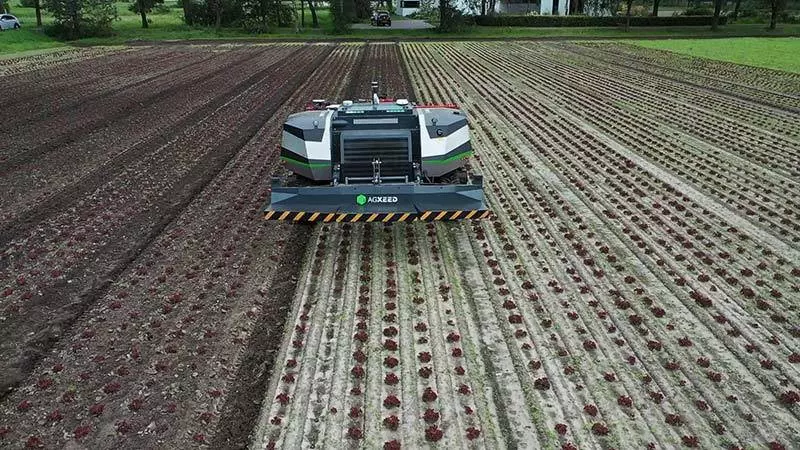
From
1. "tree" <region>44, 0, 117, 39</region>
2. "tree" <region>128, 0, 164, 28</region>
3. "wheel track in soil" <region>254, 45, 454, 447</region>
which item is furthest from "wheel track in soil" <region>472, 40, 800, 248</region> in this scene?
"tree" <region>128, 0, 164, 28</region>

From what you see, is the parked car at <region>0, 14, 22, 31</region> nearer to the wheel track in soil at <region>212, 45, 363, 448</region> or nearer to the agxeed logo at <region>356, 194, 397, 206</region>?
the wheel track in soil at <region>212, 45, 363, 448</region>

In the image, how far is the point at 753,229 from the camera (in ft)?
29.1

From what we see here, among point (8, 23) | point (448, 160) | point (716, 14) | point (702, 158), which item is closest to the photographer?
point (448, 160)

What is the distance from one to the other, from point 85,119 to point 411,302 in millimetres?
13745

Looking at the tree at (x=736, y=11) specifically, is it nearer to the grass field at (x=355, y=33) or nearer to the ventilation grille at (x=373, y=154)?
the grass field at (x=355, y=33)

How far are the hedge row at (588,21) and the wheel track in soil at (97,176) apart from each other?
144 feet

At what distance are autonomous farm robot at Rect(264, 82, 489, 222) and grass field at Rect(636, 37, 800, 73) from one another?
23.8m

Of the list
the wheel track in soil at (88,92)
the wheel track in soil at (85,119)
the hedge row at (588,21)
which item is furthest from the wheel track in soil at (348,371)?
the hedge row at (588,21)

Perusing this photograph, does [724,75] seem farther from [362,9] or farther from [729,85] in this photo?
[362,9]

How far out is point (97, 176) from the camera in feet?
38.1

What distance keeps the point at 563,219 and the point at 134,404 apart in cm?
639

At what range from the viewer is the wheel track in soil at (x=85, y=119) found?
13.3m

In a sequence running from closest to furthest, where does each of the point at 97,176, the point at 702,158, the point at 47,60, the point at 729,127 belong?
the point at 97,176 < the point at 702,158 < the point at 729,127 < the point at 47,60

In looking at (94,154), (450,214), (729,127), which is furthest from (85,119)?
(729,127)
